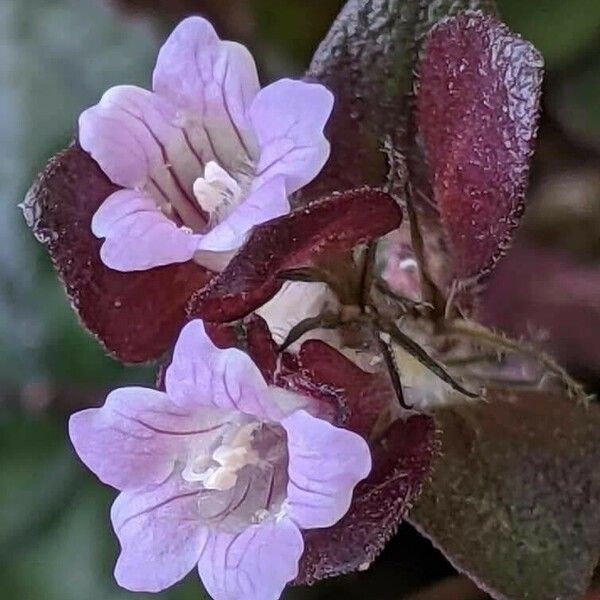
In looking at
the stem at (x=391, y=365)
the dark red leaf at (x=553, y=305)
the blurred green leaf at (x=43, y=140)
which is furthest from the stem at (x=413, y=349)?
the blurred green leaf at (x=43, y=140)

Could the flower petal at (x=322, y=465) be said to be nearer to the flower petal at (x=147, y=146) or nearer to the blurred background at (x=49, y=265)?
the flower petal at (x=147, y=146)

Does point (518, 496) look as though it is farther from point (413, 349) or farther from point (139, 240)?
point (139, 240)

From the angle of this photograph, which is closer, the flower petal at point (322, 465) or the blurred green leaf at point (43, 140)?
the flower petal at point (322, 465)

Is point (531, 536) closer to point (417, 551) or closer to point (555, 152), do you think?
point (417, 551)

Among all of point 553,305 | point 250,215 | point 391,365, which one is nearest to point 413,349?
point 391,365

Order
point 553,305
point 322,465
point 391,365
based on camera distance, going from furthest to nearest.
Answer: point 553,305 → point 391,365 → point 322,465

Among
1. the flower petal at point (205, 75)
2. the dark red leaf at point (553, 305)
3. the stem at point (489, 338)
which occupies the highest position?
the flower petal at point (205, 75)

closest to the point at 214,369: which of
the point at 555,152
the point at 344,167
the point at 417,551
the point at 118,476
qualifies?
the point at 118,476

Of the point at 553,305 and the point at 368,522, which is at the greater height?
the point at 368,522

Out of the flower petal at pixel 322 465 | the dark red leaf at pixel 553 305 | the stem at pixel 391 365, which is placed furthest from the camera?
the dark red leaf at pixel 553 305
